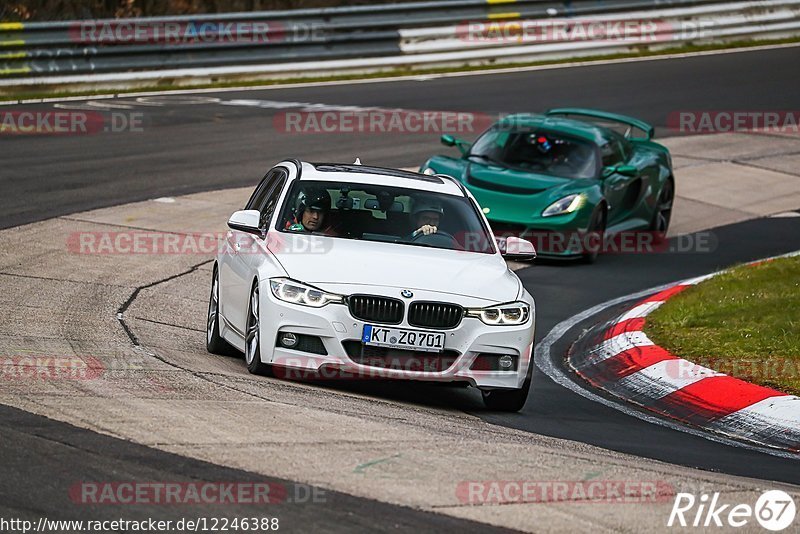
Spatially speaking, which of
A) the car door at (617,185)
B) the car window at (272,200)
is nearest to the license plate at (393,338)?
the car window at (272,200)

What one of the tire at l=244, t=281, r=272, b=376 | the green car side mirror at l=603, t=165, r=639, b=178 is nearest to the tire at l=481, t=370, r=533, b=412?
the tire at l=244, t=281, r=272, b=376

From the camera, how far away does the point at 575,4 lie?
1184 inches

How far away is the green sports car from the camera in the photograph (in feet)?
49.8

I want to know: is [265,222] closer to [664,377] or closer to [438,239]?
[438,239]

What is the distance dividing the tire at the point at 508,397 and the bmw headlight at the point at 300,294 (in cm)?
121

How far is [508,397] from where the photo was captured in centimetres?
895

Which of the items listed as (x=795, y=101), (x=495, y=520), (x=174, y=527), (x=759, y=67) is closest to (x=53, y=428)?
(x=174, y=527)

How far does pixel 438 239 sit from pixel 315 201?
90 cm

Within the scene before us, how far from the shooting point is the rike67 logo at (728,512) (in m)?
6.02

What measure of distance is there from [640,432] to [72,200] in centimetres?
921

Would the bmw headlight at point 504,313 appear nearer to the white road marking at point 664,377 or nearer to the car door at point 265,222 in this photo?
the car door at point 265,222

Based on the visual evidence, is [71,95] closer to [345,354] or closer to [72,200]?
[72,200]

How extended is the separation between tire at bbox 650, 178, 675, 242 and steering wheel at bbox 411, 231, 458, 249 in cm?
798

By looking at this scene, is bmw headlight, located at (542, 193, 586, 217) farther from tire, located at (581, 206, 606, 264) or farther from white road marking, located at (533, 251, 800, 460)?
white road marking, located at (533, 251, 800, 460)
